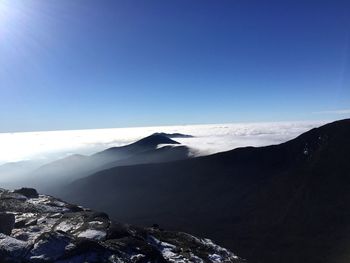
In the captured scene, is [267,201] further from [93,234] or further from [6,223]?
[6,223]

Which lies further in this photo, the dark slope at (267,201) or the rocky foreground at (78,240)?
the dark slope at (267,201)

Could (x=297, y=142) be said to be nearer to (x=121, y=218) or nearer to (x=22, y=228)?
(x=121, y=218)

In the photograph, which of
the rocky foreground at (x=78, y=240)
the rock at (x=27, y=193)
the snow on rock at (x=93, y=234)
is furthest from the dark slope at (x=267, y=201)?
the snow on rock at (x=93, y=234)

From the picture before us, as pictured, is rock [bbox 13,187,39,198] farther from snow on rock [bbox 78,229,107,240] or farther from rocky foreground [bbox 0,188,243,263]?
snow on rock [bbox 78,229,107,240]

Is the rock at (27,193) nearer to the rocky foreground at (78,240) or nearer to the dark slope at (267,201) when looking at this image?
the rocky foreground at (78,240)

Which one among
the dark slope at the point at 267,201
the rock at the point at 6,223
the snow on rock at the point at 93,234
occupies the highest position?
the rock at the point at 6,223

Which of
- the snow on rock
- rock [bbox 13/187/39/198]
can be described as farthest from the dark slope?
the snow on rock

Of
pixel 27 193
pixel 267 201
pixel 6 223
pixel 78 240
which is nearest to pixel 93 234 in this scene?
pixel 78 240
